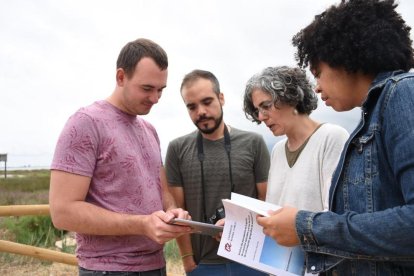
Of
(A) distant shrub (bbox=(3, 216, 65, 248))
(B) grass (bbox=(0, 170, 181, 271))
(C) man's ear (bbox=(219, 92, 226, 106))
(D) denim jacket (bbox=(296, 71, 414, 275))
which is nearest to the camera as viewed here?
(D) denim jacket (bbox=(296, 71, 414, 275))

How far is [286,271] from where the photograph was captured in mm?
1671

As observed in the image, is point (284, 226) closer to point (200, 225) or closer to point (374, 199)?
point (374, 199)

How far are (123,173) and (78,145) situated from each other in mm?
249

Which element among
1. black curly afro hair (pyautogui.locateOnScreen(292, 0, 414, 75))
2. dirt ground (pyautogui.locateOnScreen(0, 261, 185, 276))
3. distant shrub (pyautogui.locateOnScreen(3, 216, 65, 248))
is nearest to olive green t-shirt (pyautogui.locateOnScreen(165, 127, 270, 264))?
black curly afro hair (pyautogui.locateOnScreen(292, 0, 414, 75))

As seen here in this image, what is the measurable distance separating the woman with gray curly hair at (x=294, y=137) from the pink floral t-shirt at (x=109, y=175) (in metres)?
0.72

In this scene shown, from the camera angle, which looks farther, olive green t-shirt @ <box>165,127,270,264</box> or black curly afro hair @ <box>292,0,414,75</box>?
olive green t-shirt @ <box>165,127,270,264</box>

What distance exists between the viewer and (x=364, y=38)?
1.39 m

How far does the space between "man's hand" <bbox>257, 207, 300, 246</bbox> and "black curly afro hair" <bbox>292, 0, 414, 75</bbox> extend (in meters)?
0.51

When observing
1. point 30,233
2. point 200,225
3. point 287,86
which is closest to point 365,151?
point 200,225

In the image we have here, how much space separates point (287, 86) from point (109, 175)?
1.13 m

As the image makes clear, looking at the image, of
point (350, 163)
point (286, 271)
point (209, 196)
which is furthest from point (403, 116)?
point (209, 196)

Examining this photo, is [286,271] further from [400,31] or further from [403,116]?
[400,31]

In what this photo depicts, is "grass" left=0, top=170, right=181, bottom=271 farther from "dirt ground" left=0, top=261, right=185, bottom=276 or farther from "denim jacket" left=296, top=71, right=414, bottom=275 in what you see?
"denim jacket" left=296, top=71, right=414, bottom=275

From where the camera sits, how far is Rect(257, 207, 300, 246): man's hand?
4.57 ft
